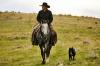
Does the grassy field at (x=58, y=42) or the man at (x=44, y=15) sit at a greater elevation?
the man at (x=44, y=15)

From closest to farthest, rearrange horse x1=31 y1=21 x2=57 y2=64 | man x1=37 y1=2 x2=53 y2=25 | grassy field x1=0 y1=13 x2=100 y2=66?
horse x1=31 y1=21 x2=57 y2=64 → man x1=37 y1=2 x2=53 y2=25 → grassy field x1=0 y1=13 x2=100 y2=66

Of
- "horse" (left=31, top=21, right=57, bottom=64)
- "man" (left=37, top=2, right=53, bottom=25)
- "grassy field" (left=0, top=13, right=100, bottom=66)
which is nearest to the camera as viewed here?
"horse" (left=31, top=21, right=57, bottom=64)

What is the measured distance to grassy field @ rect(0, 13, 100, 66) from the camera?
82.1 ft

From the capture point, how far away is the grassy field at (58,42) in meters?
25.0

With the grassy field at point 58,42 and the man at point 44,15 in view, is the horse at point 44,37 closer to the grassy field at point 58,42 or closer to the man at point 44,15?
the man at point 44,15

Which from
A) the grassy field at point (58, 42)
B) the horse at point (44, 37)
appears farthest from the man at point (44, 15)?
the grassy field at point (58, 42)

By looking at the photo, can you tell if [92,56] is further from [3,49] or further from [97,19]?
[97,19]

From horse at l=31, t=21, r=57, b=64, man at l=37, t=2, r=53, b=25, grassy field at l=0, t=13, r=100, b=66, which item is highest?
man at l=37, t=2, r=53, b=25

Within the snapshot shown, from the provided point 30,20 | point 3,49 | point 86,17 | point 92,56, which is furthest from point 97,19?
point 92,56

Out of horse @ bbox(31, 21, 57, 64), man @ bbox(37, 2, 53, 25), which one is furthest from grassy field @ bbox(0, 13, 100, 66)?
man @ bbox(37, 2, 53, 25)

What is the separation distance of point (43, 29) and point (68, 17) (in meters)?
31.5

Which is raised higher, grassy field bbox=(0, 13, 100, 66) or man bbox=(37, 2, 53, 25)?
man bbox=(37, 2, 53, 25)

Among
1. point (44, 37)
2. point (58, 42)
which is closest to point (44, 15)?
point (44, 37)

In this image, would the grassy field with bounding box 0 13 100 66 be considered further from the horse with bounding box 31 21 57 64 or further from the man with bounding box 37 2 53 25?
the man with bounding box 37 2 53 25
